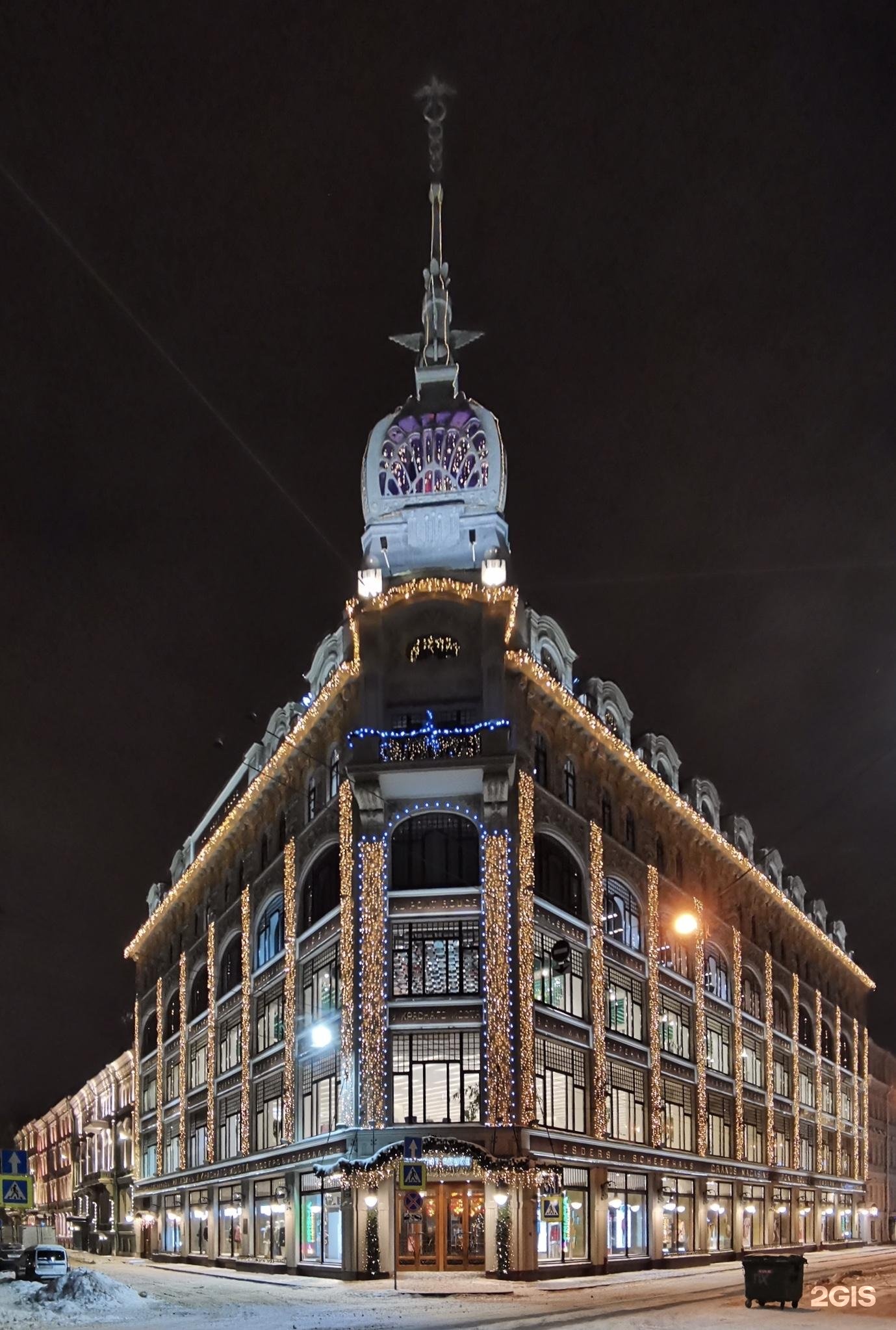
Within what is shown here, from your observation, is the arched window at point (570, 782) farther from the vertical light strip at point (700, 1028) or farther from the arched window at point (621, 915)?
the vertical light strip at point (700, 1028)

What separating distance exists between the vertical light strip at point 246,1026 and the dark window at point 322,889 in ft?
25.8

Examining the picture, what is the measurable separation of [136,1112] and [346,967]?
47362 mm

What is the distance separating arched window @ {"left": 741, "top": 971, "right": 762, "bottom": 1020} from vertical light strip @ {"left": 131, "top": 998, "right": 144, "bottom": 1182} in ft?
Result: 125

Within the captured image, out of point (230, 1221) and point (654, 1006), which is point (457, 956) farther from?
point (230, 1221)

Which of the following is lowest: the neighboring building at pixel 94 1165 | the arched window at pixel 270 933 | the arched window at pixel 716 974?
the neighboring building at pixel 94 1165

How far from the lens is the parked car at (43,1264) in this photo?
1592 inches

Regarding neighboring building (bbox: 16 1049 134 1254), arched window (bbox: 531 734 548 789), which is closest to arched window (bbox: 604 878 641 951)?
arched window (bbox: 531 734 548 789)

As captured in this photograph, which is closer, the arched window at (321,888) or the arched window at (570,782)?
the arched window at (321,888)

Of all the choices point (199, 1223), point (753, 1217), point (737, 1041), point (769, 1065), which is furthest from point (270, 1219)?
point (769, 1065)

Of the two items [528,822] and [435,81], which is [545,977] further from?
[435,81]

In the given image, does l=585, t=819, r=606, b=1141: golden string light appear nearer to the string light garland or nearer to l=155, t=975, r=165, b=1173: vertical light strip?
the string light garland

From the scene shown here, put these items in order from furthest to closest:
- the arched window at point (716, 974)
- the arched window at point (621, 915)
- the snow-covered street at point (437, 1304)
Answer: the arched window at point (716, 974) < the arched window at point (621, 915) < the snow-covered street at point (437, 1304)

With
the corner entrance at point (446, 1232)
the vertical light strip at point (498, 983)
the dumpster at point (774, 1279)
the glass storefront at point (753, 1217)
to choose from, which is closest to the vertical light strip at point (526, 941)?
the vertical light strip at point (498, 983)

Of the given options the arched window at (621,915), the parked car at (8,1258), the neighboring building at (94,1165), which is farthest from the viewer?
the neighboring building at (94,1165)
